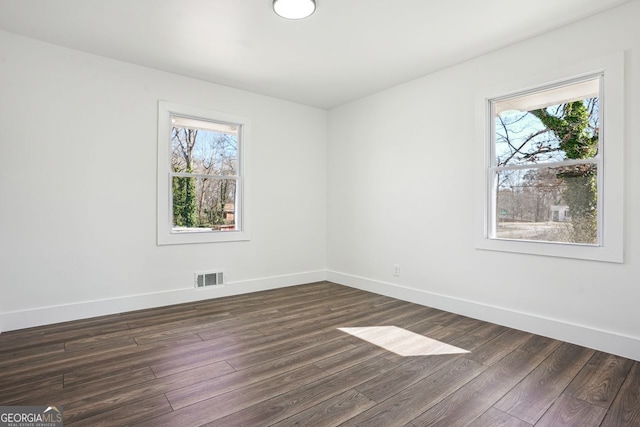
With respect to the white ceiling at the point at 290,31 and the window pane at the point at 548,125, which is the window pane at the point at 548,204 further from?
the white ceiling at the point at 290,31

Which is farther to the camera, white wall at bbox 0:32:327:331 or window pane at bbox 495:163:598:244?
white wall at bbox 0:32:327:331

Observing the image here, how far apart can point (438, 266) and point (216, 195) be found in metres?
2.90

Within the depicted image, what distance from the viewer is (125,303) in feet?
11.8

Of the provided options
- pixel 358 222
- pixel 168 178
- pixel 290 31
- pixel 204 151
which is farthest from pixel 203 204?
pixel 290 31

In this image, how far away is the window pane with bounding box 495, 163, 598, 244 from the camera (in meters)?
2.80

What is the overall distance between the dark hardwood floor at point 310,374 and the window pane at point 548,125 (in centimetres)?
166

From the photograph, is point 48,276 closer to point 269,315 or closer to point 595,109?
point 269,315

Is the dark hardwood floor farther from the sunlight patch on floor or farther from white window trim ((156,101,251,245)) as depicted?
white window trim ((156,101,251,245))

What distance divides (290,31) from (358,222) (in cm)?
270

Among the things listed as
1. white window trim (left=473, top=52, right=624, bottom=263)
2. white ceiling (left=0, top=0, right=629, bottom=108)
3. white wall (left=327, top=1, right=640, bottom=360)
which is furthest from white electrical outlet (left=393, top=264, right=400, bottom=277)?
white ceiling (left=0, top=0, right=629, bottom=108)

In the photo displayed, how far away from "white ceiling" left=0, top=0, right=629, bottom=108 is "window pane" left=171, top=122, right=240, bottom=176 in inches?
27.9

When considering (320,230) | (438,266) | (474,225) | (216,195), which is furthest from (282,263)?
(474,225)

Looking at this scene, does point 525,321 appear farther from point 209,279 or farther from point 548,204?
point 209,279

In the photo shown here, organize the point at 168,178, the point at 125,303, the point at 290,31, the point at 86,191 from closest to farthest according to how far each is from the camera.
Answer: the point at 290,31
the point at 86,191
the point at 125,303
the point at 168,178
